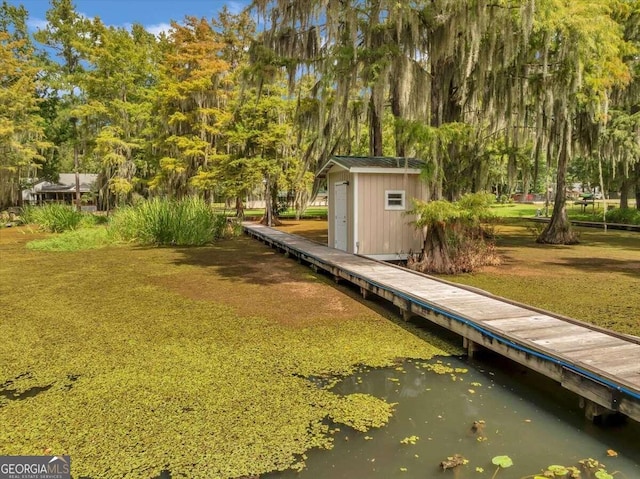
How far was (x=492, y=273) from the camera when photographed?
959cm

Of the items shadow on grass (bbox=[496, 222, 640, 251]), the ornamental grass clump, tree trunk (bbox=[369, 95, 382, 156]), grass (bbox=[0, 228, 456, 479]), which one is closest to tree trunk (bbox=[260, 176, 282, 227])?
the ornamental grass clump

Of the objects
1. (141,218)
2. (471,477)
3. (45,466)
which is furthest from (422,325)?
(141,218)

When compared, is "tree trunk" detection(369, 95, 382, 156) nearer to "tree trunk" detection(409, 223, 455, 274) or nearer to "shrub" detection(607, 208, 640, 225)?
"tree trunk" detection(409, 223, 455, 274)

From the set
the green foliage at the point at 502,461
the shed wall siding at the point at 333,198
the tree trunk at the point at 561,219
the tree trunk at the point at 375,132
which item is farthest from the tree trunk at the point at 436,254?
the tree trunk at the point at 561,219

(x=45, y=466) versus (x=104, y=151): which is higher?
(x=104, y=151)

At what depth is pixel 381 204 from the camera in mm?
10844

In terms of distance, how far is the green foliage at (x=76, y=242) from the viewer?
14.6 meters

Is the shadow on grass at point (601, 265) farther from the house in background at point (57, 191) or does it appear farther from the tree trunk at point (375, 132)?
the house in background at point (57, 191)

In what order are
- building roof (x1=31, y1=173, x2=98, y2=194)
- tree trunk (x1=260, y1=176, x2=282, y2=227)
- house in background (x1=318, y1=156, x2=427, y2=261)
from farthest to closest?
building roof (x1=31, y1=173, x2=98, y2=194)
tree trunk (x1=260, y1=176, x2=282, y2=227)
house in background (x1=318, y1=156, x2=427, y2=261)

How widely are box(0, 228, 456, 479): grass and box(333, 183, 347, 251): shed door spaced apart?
2.87 meters

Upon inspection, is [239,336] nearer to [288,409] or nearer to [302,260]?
[288,409]

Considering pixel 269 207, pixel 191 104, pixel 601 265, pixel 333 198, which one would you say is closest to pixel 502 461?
pixel 601 265

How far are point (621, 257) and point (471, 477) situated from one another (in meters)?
11.5

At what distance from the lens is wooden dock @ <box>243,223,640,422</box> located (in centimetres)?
336
